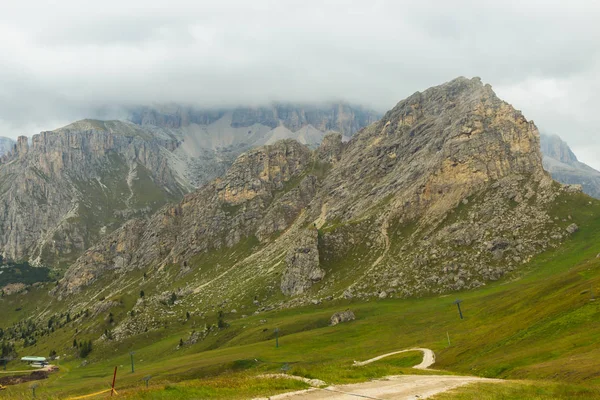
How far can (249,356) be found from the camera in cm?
13125

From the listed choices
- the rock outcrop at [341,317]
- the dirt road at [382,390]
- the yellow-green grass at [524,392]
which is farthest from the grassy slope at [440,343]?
the rock outcrop at [341,317]

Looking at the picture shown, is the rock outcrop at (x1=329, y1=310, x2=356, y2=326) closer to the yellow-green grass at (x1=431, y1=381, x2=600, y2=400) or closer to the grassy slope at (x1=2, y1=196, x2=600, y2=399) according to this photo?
the grassy slope at (x1=2, y1=196, x2=600, y2=399)

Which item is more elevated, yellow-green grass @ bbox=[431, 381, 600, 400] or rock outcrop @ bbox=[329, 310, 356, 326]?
yellow-green grass @ bbox=[431, 381, 600, 400]

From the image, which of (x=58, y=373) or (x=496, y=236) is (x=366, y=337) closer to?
(x=496, y=236)

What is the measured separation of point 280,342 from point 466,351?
8792 centimetres

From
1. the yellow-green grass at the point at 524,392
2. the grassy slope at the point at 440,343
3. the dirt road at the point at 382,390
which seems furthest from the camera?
the grassy slope at the point at 440,343

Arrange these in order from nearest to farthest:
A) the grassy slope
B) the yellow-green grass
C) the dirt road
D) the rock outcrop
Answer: the dirt road → the yellow-green grass → the grassy slope → the rock outcrop

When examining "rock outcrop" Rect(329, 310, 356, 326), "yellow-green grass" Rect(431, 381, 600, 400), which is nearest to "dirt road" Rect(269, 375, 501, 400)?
"yellow-green grass" Rect(431, 381, 600, 400)

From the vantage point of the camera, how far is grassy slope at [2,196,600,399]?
Result: 123 feet

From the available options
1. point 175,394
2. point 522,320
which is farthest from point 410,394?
point 522,320

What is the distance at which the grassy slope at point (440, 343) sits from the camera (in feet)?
123

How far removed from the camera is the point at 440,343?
103m

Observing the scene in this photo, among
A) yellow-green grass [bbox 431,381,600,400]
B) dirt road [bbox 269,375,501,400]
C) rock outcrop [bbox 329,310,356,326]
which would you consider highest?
dirt road [bbox 269,375,501,400]

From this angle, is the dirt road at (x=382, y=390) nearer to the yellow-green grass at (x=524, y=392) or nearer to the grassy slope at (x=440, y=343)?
the yellow-green grass at (x=524, y=392)
